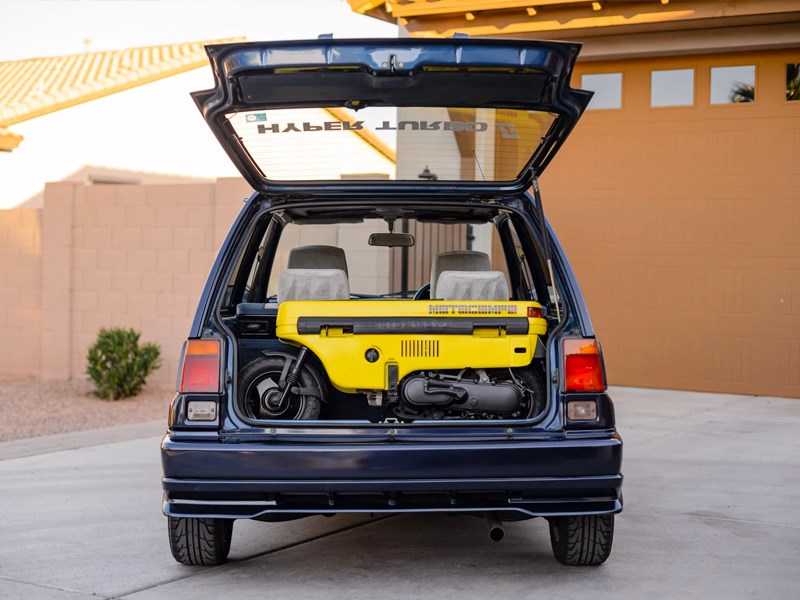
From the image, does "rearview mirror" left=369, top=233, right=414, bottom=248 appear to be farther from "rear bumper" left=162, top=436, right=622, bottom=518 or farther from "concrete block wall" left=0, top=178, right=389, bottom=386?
"concrete block wall" left=0, top=178, right=389, bottom=386

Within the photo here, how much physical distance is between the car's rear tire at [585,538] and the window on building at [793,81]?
6811 mm

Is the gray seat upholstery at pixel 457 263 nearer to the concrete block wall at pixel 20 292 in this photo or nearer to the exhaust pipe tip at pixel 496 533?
the exhaust pipe tip at pixel 496 533

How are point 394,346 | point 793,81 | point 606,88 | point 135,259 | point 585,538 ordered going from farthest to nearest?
1. point 135,259
2. point 606,88
3. point 793,81
4. point 585,538
5. point 394,346

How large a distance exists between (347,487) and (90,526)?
193 centimetres

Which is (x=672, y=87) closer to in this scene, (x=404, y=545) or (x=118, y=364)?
(x=118, y=364)

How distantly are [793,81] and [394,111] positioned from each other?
22.3ft

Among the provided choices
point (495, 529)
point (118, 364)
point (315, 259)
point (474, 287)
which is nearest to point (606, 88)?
point (118, 364)

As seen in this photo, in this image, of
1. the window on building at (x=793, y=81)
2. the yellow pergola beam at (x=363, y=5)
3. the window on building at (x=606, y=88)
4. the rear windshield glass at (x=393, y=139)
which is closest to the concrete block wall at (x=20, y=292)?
the yellow pergola beam at (x=363, y=5)

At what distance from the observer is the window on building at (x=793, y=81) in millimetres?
10422

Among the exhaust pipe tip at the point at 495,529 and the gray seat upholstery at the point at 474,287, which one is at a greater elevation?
the gray seat upholstery at the point at 474,287

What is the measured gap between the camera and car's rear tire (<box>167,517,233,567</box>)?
4.79m

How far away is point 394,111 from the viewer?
4777 millimetres

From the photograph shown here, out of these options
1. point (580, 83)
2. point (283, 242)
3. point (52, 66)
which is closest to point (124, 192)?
point (283, 242)

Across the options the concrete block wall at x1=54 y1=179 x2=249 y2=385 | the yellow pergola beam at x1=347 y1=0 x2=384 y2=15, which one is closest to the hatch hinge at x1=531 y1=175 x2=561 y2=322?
the concrete block wall at x1=54 y1=179 x2=249 y2=385
